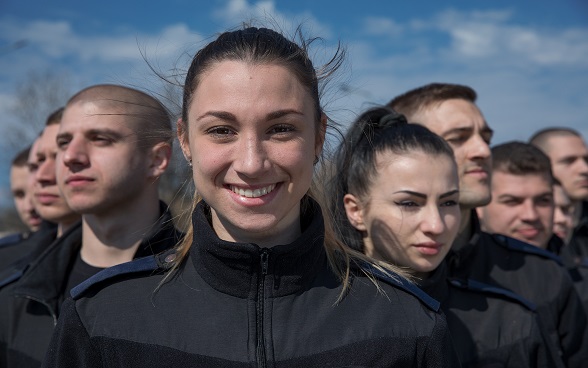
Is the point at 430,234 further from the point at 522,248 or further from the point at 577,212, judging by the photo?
the point at 577,212

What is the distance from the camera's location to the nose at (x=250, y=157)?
2.26m

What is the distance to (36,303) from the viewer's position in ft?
11.6

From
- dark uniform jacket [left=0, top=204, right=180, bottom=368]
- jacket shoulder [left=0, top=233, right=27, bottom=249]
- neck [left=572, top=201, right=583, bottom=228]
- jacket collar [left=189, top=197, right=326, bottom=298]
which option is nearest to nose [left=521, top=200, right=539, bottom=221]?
neck [left=572, top=201, right=583, bottom=228]

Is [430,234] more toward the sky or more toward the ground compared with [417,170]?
more toward the ground

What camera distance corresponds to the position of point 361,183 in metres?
3.61

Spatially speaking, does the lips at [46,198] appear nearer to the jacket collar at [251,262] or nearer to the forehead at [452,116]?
the forehead at [452,116]

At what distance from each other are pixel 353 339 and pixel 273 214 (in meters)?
0.49

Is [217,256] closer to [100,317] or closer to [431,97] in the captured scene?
[100,317]

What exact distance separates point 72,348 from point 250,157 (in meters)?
0.84

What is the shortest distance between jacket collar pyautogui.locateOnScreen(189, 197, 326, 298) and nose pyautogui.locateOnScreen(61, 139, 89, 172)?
5.04ft

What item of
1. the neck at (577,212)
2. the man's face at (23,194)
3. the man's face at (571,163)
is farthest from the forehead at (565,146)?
the man's face at (23,194)

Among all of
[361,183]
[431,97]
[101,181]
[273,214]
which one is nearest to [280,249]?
[273,214]

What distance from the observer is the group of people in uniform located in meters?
2.29

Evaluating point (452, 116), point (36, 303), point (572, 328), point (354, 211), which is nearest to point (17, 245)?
point (36, 303)
